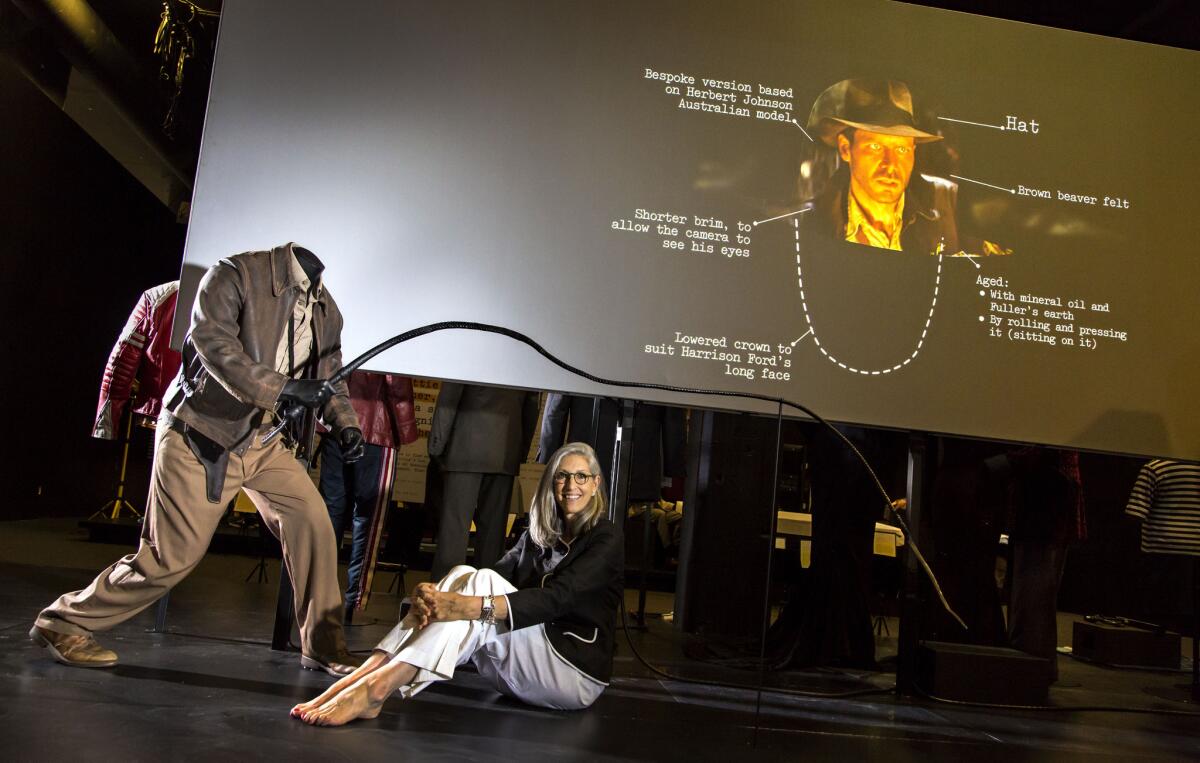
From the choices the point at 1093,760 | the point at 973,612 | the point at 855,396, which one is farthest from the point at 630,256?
the point at 973,612

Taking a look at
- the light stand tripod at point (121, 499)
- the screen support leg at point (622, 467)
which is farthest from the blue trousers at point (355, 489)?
the light stand tripod at point (121, 499)

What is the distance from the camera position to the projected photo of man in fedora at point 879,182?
Answer: 3896mm

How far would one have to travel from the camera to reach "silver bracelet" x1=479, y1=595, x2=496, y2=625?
273cm

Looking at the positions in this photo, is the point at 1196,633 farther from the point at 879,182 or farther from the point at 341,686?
the point at 341,686

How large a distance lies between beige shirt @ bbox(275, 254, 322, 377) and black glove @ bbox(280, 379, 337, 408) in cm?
24

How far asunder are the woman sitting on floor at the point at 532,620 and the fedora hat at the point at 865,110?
194 centimetres

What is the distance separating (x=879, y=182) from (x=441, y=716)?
2.91m

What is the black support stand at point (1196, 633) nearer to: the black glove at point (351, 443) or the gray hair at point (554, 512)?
the gray hair at point (554, 512)

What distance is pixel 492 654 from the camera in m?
2.98

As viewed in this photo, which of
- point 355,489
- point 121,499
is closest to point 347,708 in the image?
point 355,489

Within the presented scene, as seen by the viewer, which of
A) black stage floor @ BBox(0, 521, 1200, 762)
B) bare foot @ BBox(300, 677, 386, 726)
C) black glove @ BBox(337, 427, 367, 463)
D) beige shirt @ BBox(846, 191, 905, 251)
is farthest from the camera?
beige shirt @ BBox(846, 191, 905, 251)

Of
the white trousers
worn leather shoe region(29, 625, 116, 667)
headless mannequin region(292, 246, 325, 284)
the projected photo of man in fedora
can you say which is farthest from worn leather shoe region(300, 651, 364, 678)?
the projected photo of man in fedora

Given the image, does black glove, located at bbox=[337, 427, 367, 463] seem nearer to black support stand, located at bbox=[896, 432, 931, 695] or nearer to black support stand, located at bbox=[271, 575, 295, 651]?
black support stand, located at bbox=[271, 575, 295, 651]

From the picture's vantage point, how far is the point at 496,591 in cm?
283
